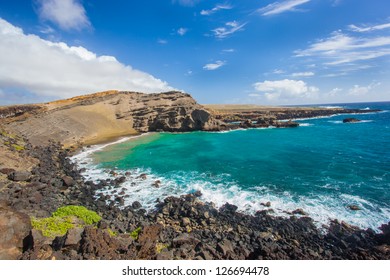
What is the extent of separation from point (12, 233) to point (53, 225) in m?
3.82

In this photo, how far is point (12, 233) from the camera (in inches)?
421

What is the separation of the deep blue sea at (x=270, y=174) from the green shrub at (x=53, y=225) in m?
7.65

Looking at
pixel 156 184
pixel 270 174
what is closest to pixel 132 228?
pixel 156 184

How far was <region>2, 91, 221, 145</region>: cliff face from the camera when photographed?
179 ft

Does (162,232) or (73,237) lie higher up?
(73,237)

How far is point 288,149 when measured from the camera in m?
42.8

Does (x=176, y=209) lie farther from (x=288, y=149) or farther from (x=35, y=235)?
(x=288, y=149)

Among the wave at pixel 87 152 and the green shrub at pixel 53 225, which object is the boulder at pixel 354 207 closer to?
the green shrub at pixel 53 225

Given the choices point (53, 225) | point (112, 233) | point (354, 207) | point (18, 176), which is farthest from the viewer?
point (18, 176)

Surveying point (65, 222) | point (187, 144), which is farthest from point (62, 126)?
point (65, 222)

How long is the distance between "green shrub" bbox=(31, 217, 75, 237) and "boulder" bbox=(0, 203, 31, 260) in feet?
6.57

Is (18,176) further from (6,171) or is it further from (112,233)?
(112,233)

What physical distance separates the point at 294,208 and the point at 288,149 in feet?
80.3

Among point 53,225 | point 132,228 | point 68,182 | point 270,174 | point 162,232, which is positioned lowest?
point 132,228
